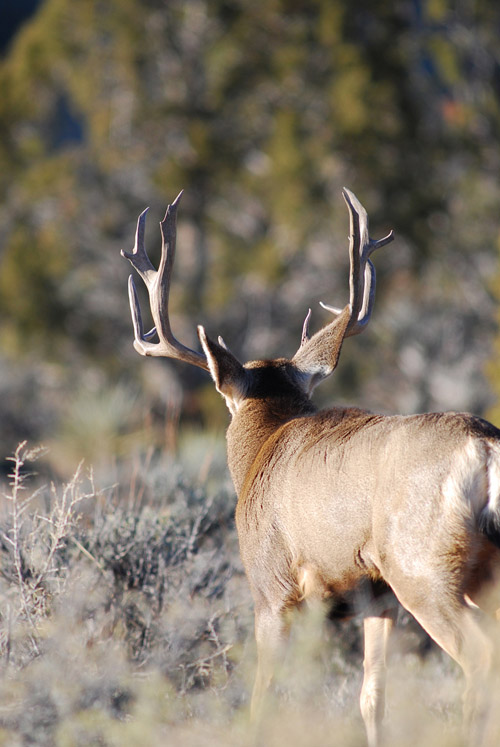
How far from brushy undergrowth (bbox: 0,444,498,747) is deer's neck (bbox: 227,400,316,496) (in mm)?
699

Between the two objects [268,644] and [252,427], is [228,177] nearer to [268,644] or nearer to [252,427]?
[252,427]

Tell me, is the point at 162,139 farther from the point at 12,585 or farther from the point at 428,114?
the point at 12,585

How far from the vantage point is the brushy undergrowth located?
3686 millimetres

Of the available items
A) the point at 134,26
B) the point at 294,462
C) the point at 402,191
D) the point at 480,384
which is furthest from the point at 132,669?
the point at 134,26

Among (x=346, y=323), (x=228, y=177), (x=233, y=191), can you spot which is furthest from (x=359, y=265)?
(x=233, y=191)

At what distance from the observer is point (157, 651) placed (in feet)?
15.1

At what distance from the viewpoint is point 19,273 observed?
61.9 ft

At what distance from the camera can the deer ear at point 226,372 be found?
475 cm

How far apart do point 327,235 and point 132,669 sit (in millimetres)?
15887

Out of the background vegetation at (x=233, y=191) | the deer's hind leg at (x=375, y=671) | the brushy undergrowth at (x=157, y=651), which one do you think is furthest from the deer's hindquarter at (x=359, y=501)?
the background vegetation at (x=233, y=191)

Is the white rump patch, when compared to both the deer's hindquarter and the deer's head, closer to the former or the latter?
the deer's hindquarter

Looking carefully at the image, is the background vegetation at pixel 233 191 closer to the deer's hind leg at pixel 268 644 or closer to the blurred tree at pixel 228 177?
the blurred tree at pixel 228 177

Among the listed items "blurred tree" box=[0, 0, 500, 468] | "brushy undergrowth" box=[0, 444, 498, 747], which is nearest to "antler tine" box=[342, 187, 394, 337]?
"brushy undergrowth" box=[0, 444, 498, 747]

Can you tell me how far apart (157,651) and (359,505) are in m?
1.57
